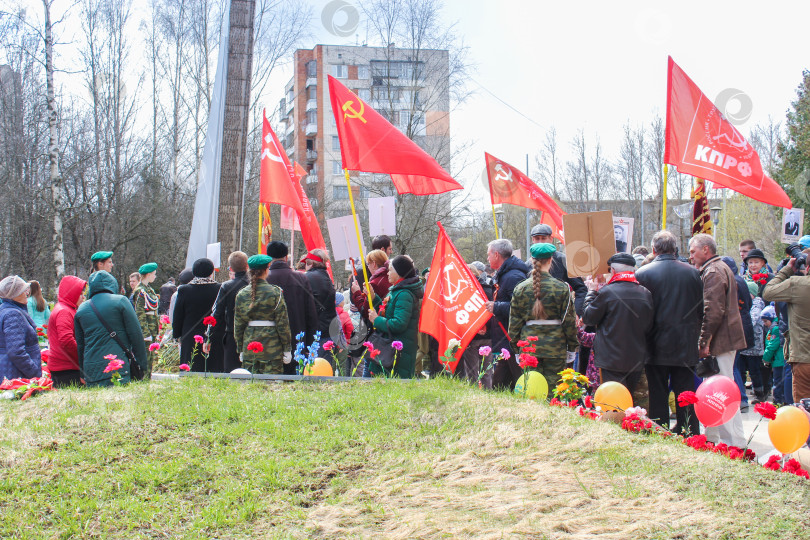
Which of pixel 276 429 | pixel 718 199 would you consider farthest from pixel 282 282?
pixel 718 199

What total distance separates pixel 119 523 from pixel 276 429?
4.45ft

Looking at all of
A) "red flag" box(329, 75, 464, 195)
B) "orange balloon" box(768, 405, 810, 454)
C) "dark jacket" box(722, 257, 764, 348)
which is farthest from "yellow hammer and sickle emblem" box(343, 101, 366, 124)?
"orange balloon" box(768, 405, 810, 454)

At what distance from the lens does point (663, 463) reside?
4184 millimetres

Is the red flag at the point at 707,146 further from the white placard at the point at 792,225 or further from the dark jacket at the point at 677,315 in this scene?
the white placard at the point at 792,225

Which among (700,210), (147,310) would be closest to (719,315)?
(700,210)

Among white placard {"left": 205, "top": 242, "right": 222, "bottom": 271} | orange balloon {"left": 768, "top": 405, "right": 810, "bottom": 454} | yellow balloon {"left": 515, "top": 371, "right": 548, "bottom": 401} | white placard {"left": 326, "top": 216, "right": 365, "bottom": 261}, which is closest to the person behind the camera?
orange balloon {"left": 768, "top": 405, "right": 810, "bottom": 454}

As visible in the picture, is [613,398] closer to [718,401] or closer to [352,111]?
[718,401]

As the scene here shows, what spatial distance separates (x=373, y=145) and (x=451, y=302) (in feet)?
7.08

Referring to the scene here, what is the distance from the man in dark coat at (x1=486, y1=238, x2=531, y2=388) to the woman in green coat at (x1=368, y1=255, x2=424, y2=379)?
0.79 metres

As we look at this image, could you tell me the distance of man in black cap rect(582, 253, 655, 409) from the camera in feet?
19.6

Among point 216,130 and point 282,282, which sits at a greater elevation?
point 216,130

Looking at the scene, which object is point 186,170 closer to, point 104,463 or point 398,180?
point 398,180

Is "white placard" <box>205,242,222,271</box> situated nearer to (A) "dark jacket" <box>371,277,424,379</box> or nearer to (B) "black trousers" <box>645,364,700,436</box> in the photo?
(A) "dark jacket" <box>371,277,424,379</box>

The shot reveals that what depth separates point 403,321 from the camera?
6766 millimetres
